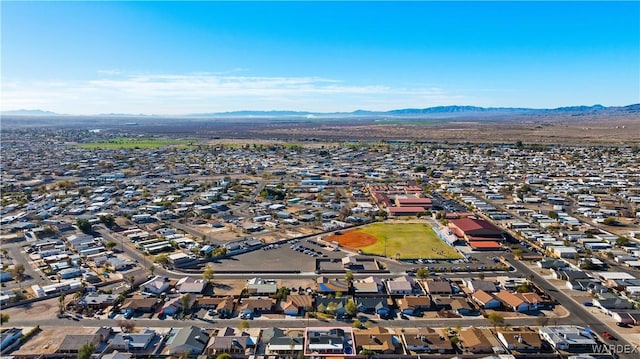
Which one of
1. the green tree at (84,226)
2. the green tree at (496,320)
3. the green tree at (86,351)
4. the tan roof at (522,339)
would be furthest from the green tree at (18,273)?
the tan roof at (522,339)

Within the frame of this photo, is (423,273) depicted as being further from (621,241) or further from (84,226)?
(84,226)

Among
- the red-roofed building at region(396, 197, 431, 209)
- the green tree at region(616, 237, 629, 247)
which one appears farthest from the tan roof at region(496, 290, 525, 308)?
the red-roofed building at region(396, 197, 431, 209)

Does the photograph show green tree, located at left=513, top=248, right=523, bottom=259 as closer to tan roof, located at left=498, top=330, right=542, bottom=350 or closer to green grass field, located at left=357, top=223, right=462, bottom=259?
green grass field, located at left=357, top=223, right=462, bottom=259

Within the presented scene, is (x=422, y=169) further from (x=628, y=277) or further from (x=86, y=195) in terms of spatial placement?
(x=86, y=195)

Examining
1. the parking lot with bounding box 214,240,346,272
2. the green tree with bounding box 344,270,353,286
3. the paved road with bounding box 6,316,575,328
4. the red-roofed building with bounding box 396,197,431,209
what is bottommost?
the paved road with bounding box 6,316,575,328

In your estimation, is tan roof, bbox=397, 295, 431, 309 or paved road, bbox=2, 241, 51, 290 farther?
paved road, bbox=2, 241, 51, 290

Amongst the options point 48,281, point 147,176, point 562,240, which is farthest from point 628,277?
point 147,176
